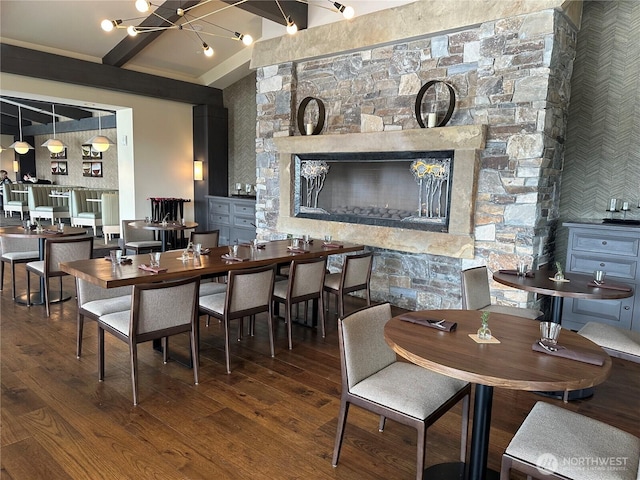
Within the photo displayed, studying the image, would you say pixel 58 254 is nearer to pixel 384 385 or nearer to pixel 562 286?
pixel 384 385

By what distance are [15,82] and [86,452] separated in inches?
240

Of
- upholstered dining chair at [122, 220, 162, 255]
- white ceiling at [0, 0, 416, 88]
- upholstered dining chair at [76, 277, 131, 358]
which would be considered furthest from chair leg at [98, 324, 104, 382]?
white ceiling at [0, 0, 416, 88]

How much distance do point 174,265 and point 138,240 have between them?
11.1 feet

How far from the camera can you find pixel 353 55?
5.21 metres

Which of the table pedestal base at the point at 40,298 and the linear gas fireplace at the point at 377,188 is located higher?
the linear gas fireplace at the point at 377,188

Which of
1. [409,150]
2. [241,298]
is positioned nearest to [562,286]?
[409,150]

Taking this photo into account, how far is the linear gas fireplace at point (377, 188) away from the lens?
181 inches

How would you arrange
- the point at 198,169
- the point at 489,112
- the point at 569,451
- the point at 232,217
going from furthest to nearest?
1. the point at 198,169
2. the point at 232,217
3. the point at 489,112
4. the point at 569,451

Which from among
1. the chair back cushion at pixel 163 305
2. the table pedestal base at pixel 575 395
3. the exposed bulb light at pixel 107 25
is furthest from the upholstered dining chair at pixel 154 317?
the table pedestal base at pixel 575 395

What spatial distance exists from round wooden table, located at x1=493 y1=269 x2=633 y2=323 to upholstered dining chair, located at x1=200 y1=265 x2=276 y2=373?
1.76 m


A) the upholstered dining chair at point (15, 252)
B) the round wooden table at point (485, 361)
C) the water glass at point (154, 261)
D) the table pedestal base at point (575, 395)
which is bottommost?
the table pedestal base at point (575, 395)

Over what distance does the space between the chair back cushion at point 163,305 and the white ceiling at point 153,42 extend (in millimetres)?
3811

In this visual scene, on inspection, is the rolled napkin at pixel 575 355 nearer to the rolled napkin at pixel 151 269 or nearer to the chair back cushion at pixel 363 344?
the chair back cushion at pixel 363 344

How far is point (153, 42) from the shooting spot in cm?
696
